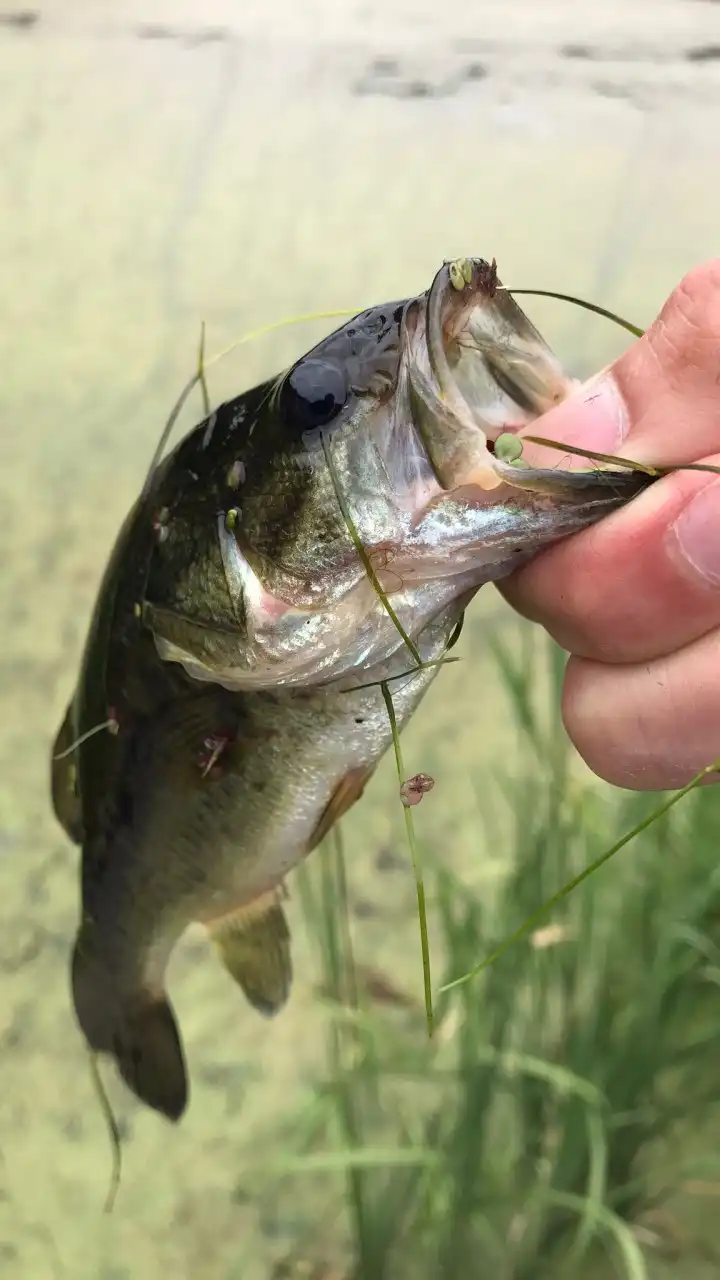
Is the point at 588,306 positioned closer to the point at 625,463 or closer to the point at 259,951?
the point at 625,463

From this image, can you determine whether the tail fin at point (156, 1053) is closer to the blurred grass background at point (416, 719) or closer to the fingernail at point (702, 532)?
the blurred grass background at point (416, 719)

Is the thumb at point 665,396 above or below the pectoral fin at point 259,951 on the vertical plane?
above

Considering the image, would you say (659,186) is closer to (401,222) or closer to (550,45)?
(401,222)

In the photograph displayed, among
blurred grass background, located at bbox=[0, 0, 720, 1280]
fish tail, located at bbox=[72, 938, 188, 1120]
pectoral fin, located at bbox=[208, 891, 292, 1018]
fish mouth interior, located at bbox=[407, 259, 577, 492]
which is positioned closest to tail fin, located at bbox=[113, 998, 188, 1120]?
A: fish tail, located at bbox=[72, 938, 188, 1120]

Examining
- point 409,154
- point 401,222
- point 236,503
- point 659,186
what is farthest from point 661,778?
point 409,154

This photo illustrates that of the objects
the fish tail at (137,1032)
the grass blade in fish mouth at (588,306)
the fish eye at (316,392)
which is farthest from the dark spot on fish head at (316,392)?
the fish tail at (137,1032)

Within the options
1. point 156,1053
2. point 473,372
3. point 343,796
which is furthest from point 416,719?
point 473,372
